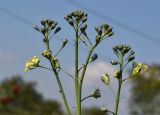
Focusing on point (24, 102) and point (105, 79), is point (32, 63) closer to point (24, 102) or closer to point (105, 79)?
point (105, 79)

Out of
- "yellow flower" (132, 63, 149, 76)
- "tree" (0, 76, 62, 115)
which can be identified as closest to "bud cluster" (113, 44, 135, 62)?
"yellow flower" (132, 63, 149, 76)

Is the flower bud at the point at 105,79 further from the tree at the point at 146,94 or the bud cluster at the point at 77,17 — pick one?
the tree at the point at 146,94

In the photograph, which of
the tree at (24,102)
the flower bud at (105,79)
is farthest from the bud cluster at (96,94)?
the tree at (24,102)

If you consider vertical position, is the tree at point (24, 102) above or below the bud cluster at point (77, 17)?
above

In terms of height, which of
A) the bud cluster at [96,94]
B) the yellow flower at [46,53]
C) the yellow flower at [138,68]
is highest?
the yellow flower at [138,68]

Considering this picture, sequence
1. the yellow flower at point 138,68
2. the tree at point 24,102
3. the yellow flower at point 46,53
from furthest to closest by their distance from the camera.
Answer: the tree at point 24,102 < the yellow flower at point 138,68 < the yellow flower at point 46,53

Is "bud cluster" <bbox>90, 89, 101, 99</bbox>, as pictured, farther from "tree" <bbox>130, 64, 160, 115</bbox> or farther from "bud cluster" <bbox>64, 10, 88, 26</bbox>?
"tree" <bbox>130, 64, 160, 115</bbox>
